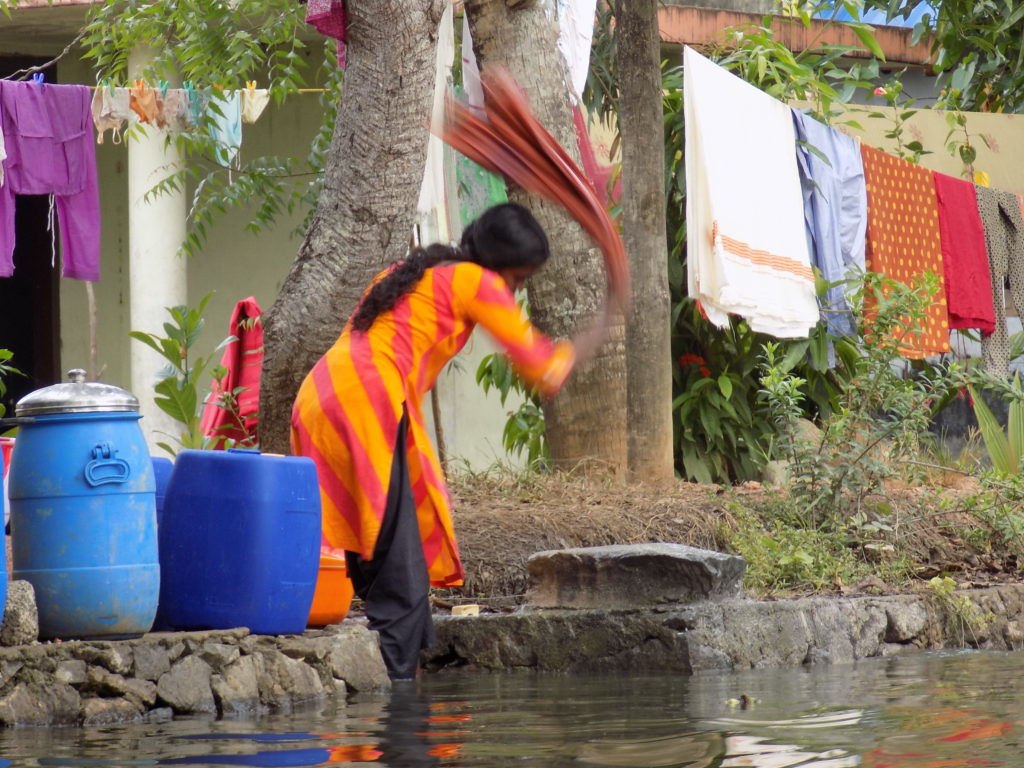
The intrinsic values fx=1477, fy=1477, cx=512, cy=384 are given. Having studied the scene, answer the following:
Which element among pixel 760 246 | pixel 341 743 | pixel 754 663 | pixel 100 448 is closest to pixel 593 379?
pixel 760 246

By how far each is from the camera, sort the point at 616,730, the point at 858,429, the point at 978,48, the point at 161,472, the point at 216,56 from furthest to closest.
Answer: the point at 978,48
the point at 216,56
the point at 858,429
the point at 161,472
the point at 616,730

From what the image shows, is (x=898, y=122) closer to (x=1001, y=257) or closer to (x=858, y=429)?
(x=1001, y=257)

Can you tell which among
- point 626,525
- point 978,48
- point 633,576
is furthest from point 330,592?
point 978,48

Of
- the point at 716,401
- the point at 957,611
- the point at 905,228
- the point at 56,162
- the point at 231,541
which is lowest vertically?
the point at 957,611

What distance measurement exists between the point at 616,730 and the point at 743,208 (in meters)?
4.79

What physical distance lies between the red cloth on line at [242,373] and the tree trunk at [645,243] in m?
1.78

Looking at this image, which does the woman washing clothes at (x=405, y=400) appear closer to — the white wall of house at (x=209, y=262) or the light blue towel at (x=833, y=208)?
the light blue towel at (x=833, y=208)

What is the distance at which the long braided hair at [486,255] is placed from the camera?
474 centimetres

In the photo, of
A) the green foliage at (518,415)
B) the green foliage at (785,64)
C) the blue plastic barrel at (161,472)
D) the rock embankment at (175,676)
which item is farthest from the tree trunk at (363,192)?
the green foliage at (785,64)

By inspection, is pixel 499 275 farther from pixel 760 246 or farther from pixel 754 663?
pixel 760 246

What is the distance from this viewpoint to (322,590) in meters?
4.81

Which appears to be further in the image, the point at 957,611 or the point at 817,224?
the point at 817,224

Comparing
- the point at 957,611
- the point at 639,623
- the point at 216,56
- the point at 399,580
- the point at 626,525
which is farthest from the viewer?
the point at 216,56

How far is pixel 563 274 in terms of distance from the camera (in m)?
6.94
